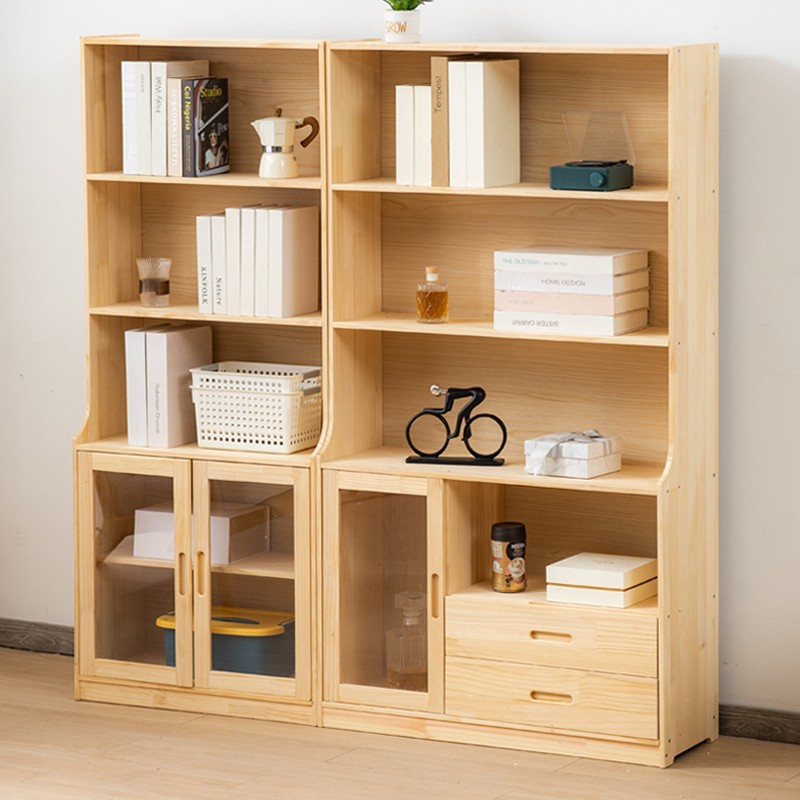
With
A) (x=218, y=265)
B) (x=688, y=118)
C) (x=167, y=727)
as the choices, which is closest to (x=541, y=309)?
(x=688, y=118)

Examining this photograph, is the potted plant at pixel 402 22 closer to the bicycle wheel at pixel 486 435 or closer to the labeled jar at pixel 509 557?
the bicycle wheel at pixel 486 435

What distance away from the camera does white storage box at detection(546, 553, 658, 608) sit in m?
3.84

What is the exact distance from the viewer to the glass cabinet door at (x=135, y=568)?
14.0 ft

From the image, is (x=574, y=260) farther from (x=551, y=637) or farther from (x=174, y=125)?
(x=174, y=125)

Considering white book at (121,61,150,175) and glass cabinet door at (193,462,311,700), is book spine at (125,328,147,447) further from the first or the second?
white book at (121,61,150,175)

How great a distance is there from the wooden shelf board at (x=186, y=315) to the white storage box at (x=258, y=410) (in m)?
0.14

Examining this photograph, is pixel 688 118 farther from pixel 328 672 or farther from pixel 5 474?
pixel 5 474

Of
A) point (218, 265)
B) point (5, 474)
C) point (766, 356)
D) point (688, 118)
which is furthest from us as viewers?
point (5, 474)

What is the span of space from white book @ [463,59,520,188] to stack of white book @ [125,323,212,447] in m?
0.95

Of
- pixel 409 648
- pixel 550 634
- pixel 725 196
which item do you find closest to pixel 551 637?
pixel 550 634

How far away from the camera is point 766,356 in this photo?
3.95 metres

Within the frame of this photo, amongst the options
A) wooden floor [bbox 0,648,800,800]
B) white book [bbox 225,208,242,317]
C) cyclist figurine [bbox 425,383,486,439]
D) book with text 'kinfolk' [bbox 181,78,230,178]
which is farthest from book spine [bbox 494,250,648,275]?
wooden floor [bbox 0,648,800,800]

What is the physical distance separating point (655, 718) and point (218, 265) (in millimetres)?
1566

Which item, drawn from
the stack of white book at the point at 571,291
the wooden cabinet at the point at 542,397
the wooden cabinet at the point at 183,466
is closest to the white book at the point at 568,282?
the stack of white book at the point at 571,291
